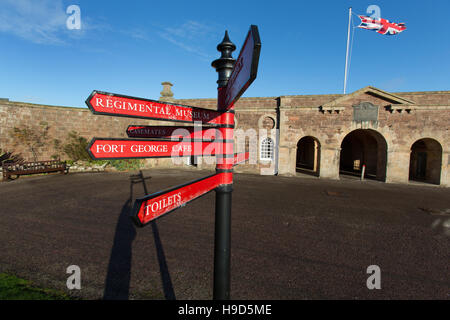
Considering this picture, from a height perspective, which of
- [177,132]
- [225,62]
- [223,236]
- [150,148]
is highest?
[225,62]

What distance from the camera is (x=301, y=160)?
2447 centimetres

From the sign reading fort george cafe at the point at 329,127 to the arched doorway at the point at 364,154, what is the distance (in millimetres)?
86

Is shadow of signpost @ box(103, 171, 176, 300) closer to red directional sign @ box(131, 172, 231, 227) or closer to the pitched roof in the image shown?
red directional sign @ box(131, 172, 231, 227)

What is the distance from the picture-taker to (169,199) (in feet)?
4.16

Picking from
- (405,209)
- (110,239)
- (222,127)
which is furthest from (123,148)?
(405,209)

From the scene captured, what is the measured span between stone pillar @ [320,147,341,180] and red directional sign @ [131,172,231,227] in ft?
46.9

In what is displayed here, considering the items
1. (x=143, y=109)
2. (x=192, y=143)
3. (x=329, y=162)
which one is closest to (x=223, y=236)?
(x=192, y=143)

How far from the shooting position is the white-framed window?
627 inches

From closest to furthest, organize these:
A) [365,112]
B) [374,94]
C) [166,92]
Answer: [374,94] → [365,112] → [166,92]

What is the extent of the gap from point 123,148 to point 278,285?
10.5 ft

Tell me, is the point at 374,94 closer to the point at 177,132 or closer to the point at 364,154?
the point at 364,154

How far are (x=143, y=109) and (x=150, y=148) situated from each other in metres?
0.26

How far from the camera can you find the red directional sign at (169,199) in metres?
1.05
